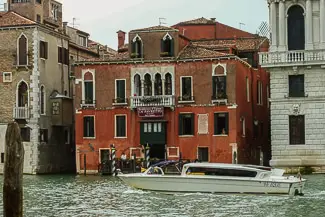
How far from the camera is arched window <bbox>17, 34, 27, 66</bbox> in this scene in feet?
157

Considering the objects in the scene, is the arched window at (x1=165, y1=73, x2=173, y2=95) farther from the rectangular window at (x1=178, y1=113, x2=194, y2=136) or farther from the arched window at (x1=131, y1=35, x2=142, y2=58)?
the arched window at (x1=131, y1=35, x2=142, y2=58)

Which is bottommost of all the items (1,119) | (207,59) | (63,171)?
(63,171)

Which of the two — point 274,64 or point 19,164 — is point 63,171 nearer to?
point 274,64

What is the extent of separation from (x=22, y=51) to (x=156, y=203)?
2240 centimetres

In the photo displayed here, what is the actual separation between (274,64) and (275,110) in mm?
2301

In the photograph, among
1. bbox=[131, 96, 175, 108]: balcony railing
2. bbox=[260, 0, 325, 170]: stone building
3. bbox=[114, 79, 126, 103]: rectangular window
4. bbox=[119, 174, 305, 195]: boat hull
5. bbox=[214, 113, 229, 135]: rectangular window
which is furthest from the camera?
bbox=[114, 79, 126, 103]: rectangular window

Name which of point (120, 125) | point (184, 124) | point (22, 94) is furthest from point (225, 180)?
point (22, 94)

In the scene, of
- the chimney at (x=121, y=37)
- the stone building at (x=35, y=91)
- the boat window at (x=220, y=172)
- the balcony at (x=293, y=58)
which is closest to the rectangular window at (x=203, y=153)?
the balcony at (x=293, y=58)

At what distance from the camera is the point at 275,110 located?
41969 mm

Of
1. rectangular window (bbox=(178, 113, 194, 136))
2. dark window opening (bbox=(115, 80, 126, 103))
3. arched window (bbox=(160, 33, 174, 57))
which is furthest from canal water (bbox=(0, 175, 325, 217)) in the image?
arched window (bbox=(160, 33, 174, 57))

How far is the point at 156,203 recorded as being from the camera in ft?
92.1

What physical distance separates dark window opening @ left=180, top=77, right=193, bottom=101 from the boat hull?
14020mm

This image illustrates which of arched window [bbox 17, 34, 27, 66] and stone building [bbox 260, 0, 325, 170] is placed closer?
stone building [bbox 260, 0, 325, 170]

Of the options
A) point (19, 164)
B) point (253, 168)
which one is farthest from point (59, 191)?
point (19, 164)
